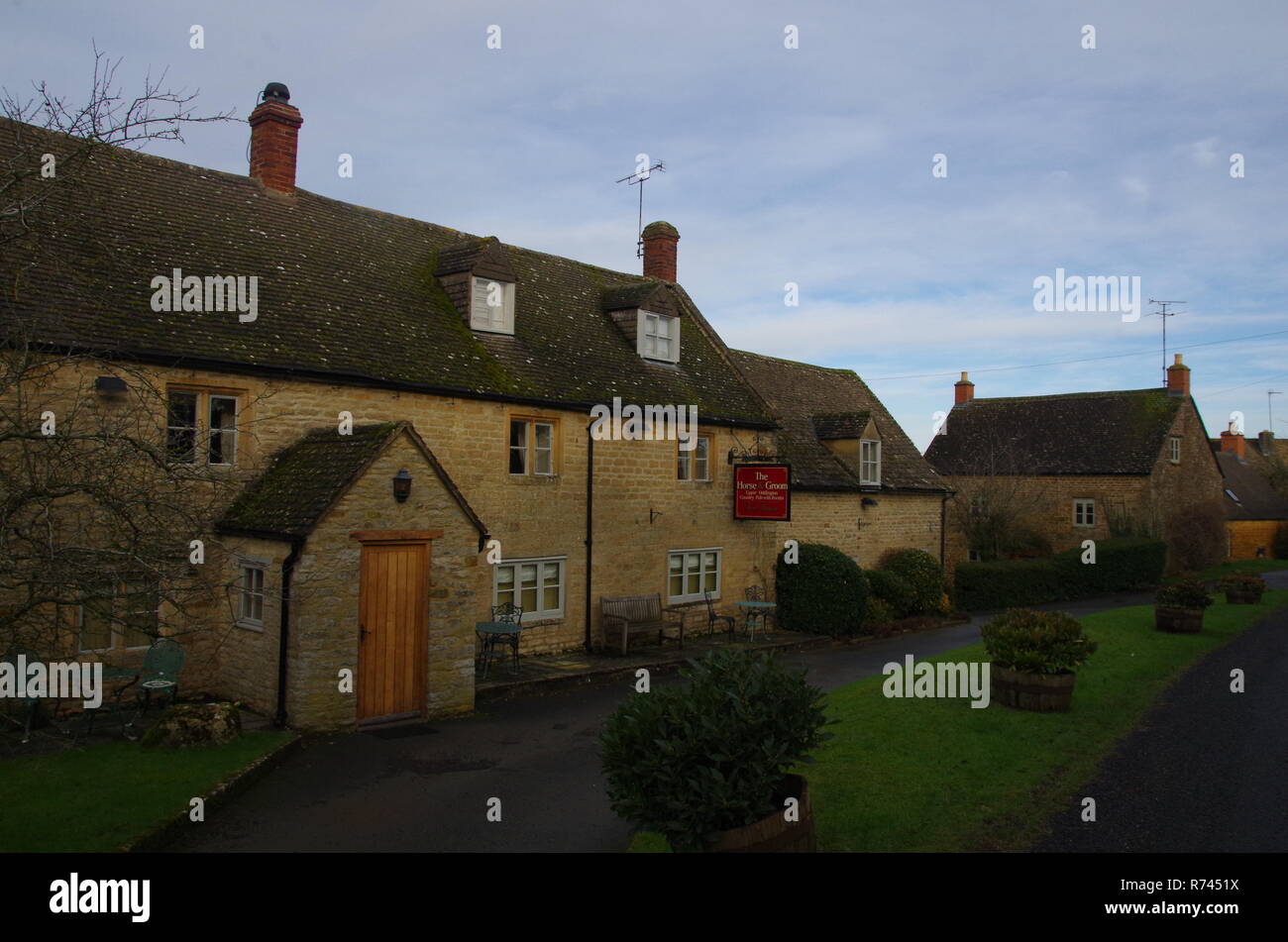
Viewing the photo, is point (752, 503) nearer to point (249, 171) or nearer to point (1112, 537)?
point (249, 171)

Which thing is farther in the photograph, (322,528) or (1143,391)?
(1143,391)

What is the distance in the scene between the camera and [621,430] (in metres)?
19.3

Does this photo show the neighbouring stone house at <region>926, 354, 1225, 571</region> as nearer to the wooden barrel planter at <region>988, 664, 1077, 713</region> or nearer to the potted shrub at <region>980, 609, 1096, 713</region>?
the potted shrub at <region>980, 609, 1096, 713</region>

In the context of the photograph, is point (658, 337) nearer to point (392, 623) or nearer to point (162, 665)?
point (392, 623)

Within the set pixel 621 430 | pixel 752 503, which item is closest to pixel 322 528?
pixel 621 430

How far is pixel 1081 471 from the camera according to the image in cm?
3922

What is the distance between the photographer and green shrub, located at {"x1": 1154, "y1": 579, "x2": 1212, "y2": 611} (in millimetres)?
20375

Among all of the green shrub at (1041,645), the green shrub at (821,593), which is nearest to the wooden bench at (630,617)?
the green shrub at (821,593)

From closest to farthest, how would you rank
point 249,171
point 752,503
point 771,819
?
point 771,819
point 249,171
point 752,503

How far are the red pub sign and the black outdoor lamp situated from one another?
10541 millimetres

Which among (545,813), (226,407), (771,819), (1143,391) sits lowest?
(545,813)

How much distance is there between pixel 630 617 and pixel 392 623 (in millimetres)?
6927

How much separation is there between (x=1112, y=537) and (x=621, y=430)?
25684mm
